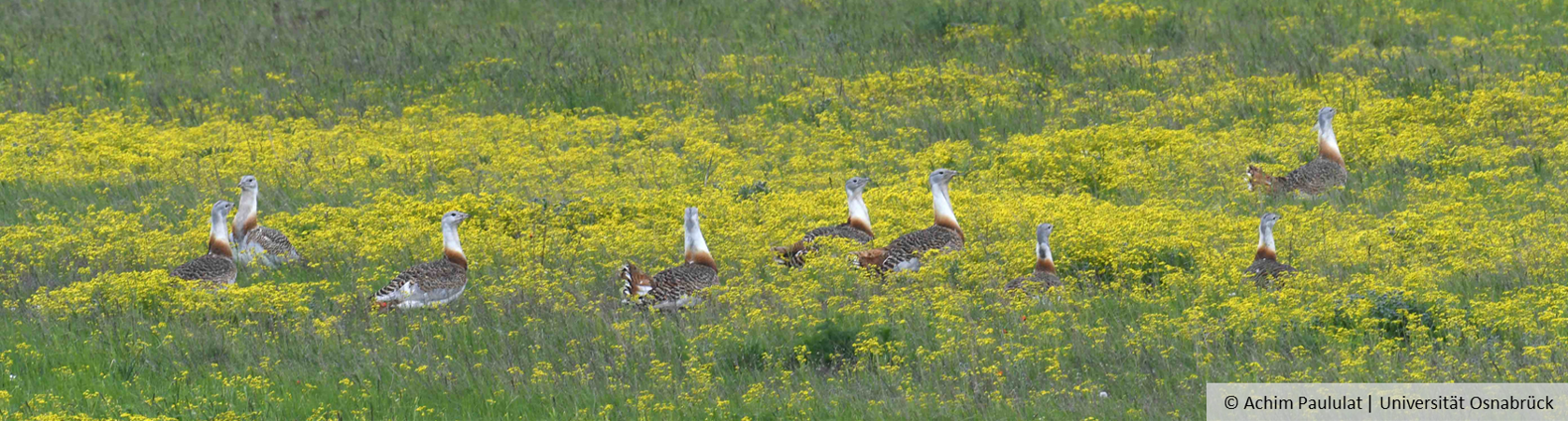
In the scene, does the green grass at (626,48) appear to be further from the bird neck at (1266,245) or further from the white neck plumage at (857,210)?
the bird neck at (1266,245)

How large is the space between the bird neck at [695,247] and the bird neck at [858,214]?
1.76 metres

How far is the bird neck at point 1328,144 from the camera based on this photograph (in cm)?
1453

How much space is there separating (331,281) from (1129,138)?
320 inches

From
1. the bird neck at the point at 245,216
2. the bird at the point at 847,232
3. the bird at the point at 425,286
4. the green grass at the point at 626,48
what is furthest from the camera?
the green grass at the point at 626,48

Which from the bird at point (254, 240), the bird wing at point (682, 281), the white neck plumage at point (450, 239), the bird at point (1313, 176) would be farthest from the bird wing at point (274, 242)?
the bird at point (1313, 176)

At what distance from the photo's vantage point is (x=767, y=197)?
47.8ft

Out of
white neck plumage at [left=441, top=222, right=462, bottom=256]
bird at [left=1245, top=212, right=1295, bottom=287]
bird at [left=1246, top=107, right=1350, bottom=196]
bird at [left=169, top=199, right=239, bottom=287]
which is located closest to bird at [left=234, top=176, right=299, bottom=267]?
bird at [left=169, top=199, right=239, bottom=287]

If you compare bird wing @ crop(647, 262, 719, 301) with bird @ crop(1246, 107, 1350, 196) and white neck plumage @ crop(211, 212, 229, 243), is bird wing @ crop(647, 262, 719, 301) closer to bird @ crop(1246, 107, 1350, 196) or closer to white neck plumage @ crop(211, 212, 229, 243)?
white neck plumage @ crop(211, 212, 229, 243)

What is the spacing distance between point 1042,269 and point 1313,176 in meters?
4.45

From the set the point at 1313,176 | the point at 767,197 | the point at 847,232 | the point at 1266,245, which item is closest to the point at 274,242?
the point at 767,197

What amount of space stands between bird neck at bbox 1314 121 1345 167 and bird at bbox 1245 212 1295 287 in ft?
12.5

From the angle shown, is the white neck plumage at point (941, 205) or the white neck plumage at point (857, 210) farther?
the white neck plumage at point (857, 210)

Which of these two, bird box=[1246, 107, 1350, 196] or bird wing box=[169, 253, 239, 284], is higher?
bird box=[1246, 107, 1350, 196]

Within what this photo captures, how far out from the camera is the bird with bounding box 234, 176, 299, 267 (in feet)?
42.0
